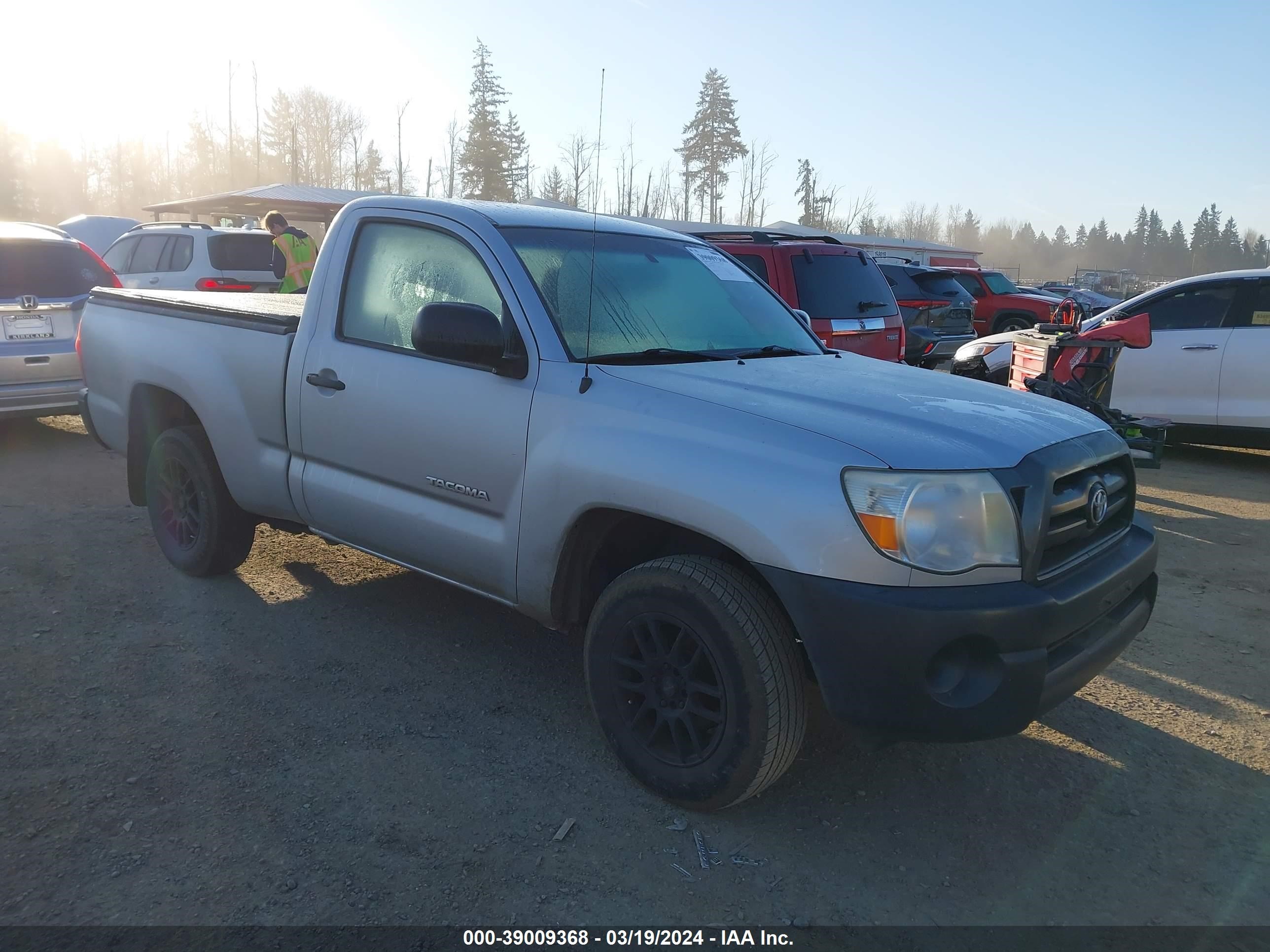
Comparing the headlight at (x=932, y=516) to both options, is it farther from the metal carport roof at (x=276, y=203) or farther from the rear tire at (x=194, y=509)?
the metal carport roof at (x=276, y=203)

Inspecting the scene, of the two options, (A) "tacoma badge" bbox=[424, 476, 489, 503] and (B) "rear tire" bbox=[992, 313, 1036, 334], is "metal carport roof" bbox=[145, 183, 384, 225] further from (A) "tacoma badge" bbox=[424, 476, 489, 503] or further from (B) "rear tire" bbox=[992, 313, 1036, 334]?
(A) "tacoma badge" bbox=[424, 476, 489, 503]

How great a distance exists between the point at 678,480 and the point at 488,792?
123cm

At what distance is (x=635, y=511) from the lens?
2943mm

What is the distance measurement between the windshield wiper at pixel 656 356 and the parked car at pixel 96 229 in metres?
23.2

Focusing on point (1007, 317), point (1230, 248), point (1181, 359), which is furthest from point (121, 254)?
point (1230, 248)

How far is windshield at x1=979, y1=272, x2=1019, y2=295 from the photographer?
1836cm

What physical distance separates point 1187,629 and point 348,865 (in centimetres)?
407

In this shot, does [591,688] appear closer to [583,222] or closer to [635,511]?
[635,511]

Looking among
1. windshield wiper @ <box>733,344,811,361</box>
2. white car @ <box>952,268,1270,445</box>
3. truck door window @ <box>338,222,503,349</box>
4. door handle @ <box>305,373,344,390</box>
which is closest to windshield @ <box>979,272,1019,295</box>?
white car @ <box>952,268,1270,445</box>

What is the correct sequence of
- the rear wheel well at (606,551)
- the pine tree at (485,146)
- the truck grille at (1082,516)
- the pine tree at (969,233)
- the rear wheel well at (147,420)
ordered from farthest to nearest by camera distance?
1. the pine tree at (969,233)
2. the pine tree at (485,146)
3. the rear wheel well at (147,420)
4. the rear wheel well at (606,551)
5. the truck grille at (1082,516)

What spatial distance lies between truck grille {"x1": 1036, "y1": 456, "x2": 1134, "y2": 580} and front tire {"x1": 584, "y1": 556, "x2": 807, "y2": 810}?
0.81m

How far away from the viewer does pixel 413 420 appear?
361 centimetres

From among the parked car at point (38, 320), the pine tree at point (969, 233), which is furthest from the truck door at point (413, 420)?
the pine tree at point (969, 233)

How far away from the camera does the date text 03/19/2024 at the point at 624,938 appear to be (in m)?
2.44
